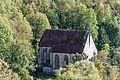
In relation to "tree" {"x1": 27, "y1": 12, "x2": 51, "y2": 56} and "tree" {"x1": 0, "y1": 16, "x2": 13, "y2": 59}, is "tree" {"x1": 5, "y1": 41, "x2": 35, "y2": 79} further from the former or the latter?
"tree" {"x1": 27, "y1": 12, "x2": 51, "y2": 56}

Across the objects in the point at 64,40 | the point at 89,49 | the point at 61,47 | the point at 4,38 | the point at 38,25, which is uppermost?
the point at 4,38

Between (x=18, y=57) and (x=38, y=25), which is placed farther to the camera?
(x=38, y=25)

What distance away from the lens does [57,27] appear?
94.3m

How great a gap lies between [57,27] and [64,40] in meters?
15.1

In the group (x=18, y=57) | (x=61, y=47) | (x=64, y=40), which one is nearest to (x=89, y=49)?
(x=64, y=40)

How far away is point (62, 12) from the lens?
320 feet

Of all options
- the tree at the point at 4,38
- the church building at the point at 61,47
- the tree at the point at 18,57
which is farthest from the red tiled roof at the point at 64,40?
the tree at the point at 18,57

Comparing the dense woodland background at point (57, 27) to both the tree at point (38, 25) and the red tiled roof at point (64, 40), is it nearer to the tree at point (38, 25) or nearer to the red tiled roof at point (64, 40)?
the tree at point (38, 25)

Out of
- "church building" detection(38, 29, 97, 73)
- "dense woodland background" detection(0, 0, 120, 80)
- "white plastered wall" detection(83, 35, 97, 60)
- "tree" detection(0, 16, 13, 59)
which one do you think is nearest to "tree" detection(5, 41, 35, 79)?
"dense woodland background" detection(0, 0, 120, 80)

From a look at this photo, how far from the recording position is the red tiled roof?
257 ft

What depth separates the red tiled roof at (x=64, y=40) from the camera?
7819cm

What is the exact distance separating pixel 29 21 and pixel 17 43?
2302 cm

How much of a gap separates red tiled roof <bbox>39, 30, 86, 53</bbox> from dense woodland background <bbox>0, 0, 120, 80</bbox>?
3.35 metres

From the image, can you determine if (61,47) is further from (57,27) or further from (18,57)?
(57,27)
